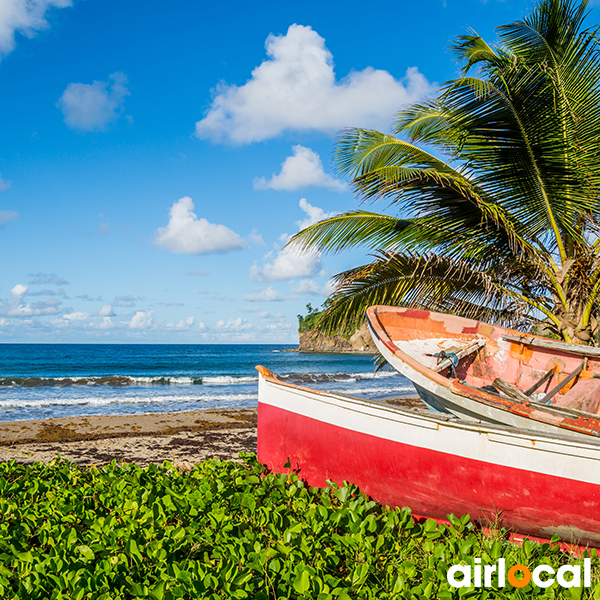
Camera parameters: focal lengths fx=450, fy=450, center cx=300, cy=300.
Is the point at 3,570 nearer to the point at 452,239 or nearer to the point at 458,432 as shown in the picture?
the point at 458,432

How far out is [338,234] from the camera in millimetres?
7465

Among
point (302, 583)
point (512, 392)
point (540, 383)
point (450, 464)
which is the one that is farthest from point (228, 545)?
point (540, 383)

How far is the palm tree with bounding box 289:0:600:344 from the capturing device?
636 cm

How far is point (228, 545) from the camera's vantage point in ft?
9.46

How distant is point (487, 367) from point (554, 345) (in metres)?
0.92

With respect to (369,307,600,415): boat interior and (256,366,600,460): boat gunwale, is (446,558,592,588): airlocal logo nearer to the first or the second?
(256,366,600,460): boat gunwale

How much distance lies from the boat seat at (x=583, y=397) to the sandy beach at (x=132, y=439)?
2472 millimetres

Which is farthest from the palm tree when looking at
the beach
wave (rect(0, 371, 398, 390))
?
wave (rect(0, 371, 398, 390))

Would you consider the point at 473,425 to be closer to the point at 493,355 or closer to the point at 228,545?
the point at 228,545

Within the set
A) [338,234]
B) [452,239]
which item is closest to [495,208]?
[452,239]

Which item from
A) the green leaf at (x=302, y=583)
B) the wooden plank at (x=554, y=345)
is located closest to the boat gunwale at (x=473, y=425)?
the green leaf at (x=302, y=583)

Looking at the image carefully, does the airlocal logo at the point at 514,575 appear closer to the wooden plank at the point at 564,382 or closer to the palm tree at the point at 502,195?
the wooden plank at the point at 564,382

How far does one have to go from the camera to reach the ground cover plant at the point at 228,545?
2436 millimetres

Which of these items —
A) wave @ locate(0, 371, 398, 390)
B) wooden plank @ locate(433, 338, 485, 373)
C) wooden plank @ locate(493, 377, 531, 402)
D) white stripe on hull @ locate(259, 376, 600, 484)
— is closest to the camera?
white stripe on hull @ locate(259, 376, 600, 484)
